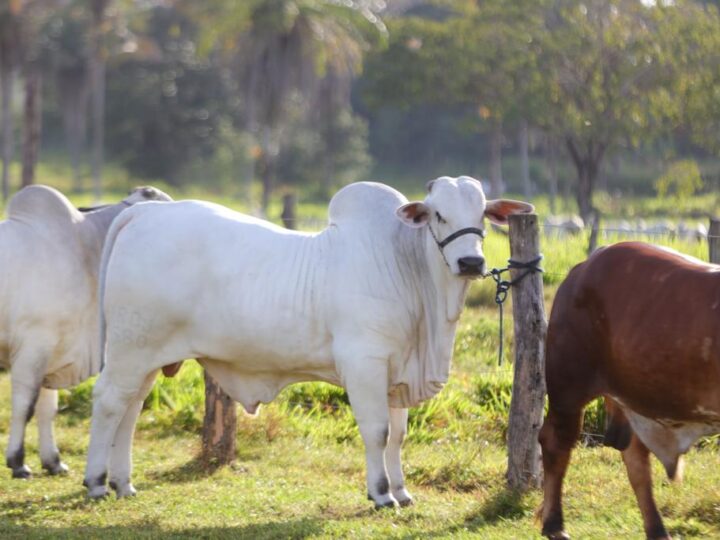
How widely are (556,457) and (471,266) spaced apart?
0.95 m

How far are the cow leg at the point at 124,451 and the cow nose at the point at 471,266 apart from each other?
1.80m

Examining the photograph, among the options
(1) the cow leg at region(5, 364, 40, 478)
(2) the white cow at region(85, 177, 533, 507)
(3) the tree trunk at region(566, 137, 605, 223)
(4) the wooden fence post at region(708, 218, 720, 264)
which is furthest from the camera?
(3) the tree trunk at region(566, 137, 605, 223)

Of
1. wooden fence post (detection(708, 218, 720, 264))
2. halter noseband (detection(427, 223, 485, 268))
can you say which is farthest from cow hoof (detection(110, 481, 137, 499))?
wooden fence post (detection(708, 218, 720, 264))

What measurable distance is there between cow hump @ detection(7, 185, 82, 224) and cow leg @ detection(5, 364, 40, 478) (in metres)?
0.84

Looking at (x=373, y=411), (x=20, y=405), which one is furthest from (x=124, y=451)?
(x=373, y=411)

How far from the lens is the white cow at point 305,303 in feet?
19.5

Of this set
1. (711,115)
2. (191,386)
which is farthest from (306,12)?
(191,386)

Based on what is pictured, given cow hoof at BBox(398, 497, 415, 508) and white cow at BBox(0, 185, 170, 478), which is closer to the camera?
cow hoof at BBox(398, 497, 415, 508)

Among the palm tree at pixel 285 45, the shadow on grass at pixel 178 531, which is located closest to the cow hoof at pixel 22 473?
the shadow on grass at pixel 178 531

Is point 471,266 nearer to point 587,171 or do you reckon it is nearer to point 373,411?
point 373,411

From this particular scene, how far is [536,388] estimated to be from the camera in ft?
20.0

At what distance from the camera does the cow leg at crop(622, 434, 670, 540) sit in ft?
16.8

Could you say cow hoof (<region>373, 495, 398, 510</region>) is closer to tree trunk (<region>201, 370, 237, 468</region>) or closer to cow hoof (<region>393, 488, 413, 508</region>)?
cow hoof (<region>393, 488, 413, 508</region>)

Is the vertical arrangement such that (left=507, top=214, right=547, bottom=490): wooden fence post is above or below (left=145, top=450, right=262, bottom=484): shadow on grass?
above
